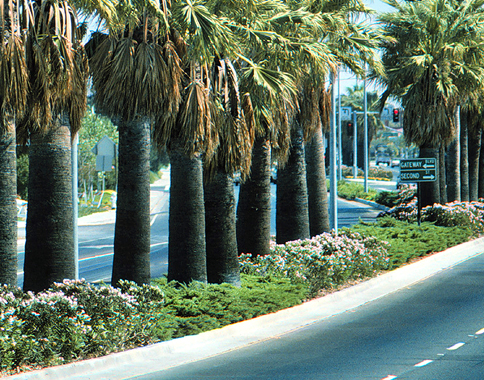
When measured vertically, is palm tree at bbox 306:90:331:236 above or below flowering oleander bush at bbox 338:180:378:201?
above

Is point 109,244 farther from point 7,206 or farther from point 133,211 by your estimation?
point 7,206

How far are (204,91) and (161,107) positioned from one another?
1152 mm

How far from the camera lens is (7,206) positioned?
9.88 metres

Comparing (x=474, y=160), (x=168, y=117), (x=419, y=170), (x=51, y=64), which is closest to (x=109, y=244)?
(x=419, y=170)

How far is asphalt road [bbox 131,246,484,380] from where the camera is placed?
8.61 metres

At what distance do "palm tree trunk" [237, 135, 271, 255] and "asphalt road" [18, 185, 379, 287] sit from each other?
220 centimetres

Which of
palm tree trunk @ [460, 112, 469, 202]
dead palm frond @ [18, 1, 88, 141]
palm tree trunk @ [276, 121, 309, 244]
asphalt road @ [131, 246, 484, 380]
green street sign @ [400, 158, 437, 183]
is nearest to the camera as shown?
asphalt road @ [131, 246, 484, 380]

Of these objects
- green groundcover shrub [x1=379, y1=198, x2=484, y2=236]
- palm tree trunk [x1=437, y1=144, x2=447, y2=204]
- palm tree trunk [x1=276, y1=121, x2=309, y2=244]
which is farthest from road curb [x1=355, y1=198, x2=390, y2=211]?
palm tree trunk [x1=276, y1=121, x2=309, y2=244]

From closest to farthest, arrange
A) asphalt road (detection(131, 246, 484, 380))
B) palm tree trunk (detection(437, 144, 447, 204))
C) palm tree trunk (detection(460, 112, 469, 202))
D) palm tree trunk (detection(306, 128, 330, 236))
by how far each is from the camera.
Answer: asphalt road (detection(131, 246, 484, 380)), palm tree trunk (detection(306, 128, 330, 236)), palm tree trunk (detection(437, 144, 447, 204)), palm tree trunk (detection(460, 112, 469, 202))

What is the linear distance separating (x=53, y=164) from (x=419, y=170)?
17915mm

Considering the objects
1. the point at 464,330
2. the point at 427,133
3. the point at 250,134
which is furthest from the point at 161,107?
the point at 427,133

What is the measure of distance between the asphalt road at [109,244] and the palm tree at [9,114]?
4.49 meters

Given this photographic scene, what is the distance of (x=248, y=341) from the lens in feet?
35.3

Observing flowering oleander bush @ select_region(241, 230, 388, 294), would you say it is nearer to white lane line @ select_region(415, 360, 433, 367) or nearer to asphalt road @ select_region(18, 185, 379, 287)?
asphalt road @ select_region(18, 185, 379, 287)
